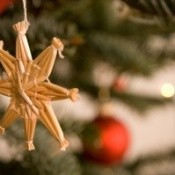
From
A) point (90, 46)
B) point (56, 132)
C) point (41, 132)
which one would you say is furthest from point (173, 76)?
point (56, 132)

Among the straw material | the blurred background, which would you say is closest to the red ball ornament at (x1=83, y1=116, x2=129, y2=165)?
the blurred background

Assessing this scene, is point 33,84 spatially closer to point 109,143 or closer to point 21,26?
point 21,26

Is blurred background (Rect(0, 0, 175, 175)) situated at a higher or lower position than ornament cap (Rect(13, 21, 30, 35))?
higher

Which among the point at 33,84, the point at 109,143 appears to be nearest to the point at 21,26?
the point at 33,84

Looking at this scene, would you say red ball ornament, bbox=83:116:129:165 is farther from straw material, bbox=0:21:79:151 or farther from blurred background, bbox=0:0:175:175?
straw material, bbox=0:21:79:151

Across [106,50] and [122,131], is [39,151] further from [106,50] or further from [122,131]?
[122,131]
